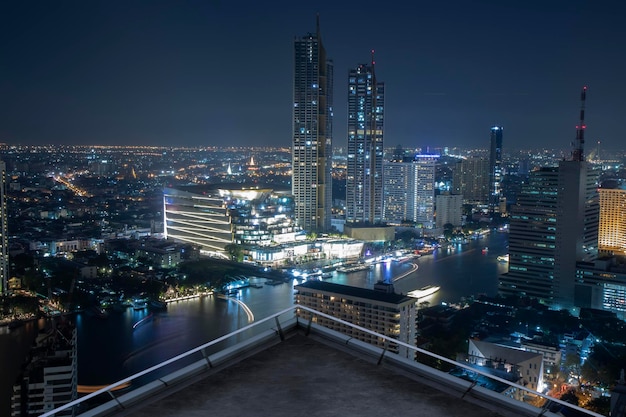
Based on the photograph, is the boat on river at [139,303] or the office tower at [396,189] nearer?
the boat on river at [139,303]

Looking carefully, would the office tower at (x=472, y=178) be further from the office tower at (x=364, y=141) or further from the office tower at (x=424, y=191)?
the office tower at (x=364, y=141)

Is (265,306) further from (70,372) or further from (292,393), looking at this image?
(292,393)

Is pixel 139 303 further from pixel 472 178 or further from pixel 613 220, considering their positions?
pixel 472 178

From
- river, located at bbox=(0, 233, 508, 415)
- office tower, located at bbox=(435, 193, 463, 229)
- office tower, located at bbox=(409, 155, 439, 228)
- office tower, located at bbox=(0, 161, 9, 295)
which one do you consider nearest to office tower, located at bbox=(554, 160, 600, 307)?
river, located at bbox=(0, 233, 508, 415)

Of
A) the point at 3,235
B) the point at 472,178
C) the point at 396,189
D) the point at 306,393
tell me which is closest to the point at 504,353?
the point at 306,393

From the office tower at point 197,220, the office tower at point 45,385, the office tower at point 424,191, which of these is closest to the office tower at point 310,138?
the office tower at point 197,220
